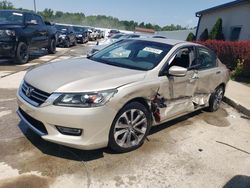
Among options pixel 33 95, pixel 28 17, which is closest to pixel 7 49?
pixel 28 17

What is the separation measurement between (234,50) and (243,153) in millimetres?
8011

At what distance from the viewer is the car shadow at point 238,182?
3512mm

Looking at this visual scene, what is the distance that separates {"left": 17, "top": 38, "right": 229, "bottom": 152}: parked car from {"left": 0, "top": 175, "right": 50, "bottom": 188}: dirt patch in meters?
0.49

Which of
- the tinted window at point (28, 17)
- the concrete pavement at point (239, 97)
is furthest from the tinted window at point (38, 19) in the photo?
the concrete pavement at point (239, 97)

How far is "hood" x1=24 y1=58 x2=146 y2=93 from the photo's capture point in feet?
11.3

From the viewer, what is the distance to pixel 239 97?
783cm

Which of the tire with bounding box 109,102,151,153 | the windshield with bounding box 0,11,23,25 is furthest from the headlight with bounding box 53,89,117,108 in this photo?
the windshield with bounding box 0,11,23,25

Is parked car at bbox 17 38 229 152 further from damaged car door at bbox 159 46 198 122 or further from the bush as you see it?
the bush

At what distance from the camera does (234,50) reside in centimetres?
1153

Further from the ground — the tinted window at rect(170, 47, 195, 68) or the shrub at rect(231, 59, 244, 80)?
the tinted window at rect(170, 47, 195, 68)

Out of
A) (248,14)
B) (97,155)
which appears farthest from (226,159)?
(248,14)

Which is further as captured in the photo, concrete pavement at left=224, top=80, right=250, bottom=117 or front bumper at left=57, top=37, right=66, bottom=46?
front bumper at left=57, top=37, right=66, bottom=46

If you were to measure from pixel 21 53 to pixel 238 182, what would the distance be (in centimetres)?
911

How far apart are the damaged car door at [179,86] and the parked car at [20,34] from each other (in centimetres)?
692
